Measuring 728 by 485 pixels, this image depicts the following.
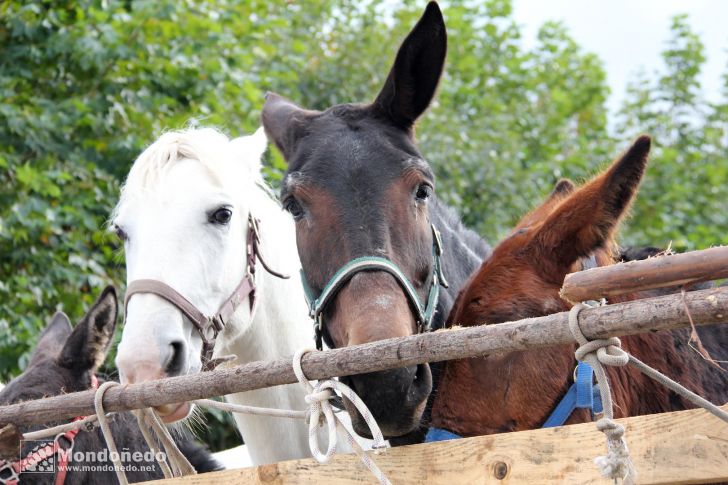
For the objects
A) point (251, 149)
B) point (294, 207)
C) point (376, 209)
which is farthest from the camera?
point (251, 149)

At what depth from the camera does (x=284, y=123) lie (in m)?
3.66

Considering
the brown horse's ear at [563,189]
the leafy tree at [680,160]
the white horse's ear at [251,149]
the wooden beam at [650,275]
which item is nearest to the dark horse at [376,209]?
the brown horse's ear at [563,189]

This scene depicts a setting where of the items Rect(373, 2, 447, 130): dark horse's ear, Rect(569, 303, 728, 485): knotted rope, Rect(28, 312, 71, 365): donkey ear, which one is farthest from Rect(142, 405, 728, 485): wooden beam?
Rect(28, 312, 71, 365): donkey ear

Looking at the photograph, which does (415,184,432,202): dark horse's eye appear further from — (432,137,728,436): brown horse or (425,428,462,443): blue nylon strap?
(425,428,462,443): blue nylon strap

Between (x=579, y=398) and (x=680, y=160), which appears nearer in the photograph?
(x=579, y=398)

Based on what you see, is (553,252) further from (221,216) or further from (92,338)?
(92,338)

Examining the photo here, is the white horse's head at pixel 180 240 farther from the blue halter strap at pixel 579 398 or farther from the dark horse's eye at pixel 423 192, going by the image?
the blue halter strap at pixel 579 398

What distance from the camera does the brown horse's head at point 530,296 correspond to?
8.23ft

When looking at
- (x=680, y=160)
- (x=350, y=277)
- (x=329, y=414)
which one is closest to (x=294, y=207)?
(x=350, y=277)

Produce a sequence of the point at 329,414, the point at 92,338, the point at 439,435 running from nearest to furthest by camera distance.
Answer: the point at 329,414 < the point at 439,435 < the point at 92,338

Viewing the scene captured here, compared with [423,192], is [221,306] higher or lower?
lower

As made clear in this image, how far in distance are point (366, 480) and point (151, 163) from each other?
191 cm

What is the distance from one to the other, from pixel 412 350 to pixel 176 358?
1.42 meters

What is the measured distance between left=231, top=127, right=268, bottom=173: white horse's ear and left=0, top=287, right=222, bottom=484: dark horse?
80 cm
